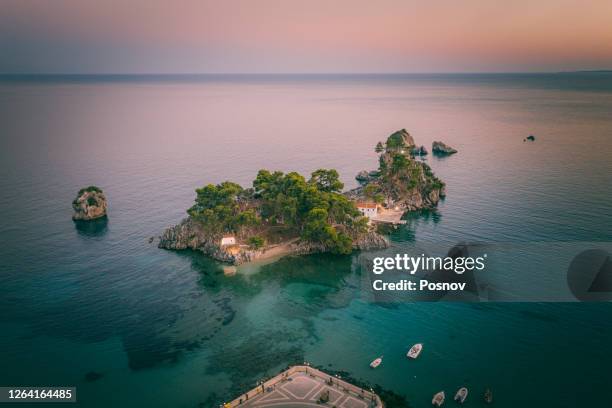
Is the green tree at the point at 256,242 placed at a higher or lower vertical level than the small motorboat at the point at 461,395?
higher

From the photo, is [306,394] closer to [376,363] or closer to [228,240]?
[376,363]

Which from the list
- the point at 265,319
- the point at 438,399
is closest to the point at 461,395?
the point at 438,399

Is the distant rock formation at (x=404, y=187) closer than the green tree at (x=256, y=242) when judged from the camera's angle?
No

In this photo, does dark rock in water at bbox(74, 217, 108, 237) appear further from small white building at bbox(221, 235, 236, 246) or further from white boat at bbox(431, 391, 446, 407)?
white boat at bbox(431, 391, 446, 407)

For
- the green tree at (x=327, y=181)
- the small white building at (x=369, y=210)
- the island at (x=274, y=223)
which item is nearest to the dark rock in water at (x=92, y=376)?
the island at (x=274, y=223)

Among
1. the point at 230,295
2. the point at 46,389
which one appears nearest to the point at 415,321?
the point at 230,295

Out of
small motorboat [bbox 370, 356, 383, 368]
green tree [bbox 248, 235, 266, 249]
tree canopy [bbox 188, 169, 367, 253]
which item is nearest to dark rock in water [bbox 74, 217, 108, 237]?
tree canopy [bbox 188, 169, 367, 253]

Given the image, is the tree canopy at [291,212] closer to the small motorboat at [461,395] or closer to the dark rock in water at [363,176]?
the small motorboat at [461,395]

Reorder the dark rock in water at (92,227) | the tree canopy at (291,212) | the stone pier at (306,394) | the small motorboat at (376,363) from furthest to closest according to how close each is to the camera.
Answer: the dark rock in water at (92,227) < the tree canopy at (291,212) < the small motorboat at (376,363) < the stone pier at (306,394)

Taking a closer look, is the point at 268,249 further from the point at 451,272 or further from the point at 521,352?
the point at 521,352
